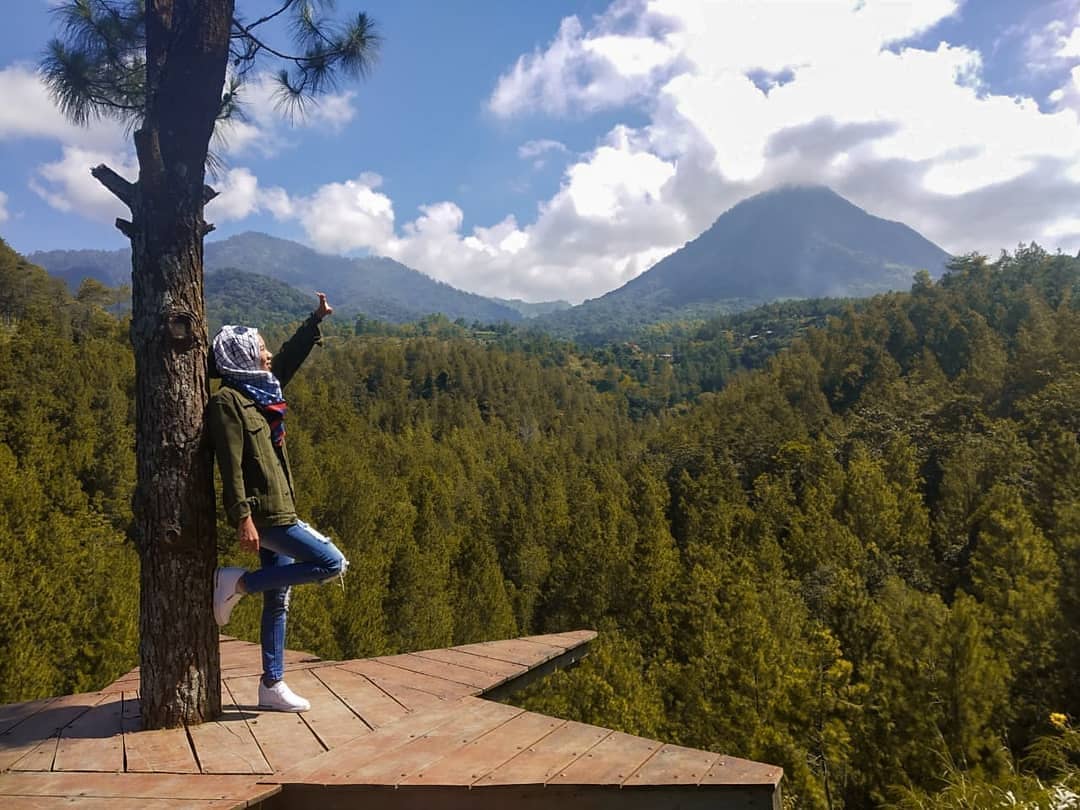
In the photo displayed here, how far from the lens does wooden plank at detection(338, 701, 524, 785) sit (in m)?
2.12

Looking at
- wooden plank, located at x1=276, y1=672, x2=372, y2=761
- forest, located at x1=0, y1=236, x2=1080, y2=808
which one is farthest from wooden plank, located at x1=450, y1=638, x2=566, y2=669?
forest, located at x1=0, y1=236, x2=1080, y2=808

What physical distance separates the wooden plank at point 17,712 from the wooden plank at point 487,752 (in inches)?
76.8

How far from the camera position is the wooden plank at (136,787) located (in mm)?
2053

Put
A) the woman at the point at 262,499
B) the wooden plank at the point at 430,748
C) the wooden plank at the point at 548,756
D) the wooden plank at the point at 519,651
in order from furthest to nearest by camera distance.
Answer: the wooden plank at the point at 519,651
the woman at the point at 262,499
the wooden plank at the point at 430,748
the wooden plank at the point at 548,756

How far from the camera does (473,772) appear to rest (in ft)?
6.88

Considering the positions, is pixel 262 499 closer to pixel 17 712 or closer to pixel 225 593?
pixel 225 593

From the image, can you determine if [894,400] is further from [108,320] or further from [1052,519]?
[108,320]

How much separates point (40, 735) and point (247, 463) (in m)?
1.32

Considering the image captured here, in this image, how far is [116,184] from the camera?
2.88m

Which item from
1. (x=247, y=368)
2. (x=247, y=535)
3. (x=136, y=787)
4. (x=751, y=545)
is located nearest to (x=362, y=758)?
(x=136, y=787)

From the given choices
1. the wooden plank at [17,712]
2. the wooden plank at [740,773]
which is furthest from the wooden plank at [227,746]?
the wooden plank at [740,773]

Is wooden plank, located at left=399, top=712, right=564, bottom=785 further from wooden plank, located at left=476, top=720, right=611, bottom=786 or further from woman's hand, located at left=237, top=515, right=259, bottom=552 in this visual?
woman's hand, located at left=237, top=515, right=259, bottom=552

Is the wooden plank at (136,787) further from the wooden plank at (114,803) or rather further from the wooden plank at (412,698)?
the wooden plank at (412,698)

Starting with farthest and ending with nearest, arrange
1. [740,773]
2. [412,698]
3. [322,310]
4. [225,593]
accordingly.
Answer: [322,310] → [412,698] → [225,593] → [740,773]
